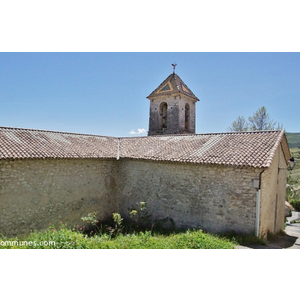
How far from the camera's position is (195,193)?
9797mm

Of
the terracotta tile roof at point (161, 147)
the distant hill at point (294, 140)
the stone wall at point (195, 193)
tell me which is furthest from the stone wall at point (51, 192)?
the distant hill at point (294, 140)

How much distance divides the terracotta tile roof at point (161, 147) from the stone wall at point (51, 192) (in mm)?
549

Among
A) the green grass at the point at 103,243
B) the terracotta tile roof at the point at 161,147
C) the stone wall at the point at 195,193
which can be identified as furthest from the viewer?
the terracotta tile roof at the point at 161,147

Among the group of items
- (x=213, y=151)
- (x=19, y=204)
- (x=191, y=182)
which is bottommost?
(x=19, y=204)

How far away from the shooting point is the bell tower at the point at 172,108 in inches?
663

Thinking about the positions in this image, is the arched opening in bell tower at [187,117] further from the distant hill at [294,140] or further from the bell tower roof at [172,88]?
the distant hill at [294,140]

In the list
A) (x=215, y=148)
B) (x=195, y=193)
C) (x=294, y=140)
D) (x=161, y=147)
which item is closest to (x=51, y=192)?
(x=161, y=147)

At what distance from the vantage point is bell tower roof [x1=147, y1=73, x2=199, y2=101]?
1692 centimetres

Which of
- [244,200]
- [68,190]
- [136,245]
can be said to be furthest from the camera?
[68,190]

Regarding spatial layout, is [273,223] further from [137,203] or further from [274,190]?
[137,203]

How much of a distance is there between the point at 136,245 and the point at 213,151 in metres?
5.40

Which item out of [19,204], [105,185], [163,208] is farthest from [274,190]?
[19,204]

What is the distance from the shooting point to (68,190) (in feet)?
34.8

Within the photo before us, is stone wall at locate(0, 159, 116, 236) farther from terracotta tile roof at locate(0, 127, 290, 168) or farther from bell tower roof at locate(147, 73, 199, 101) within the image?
bell tower roof at locate(147, 73, 199, 101)
